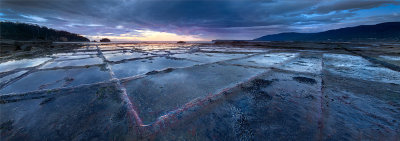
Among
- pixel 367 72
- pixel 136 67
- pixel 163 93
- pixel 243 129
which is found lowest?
pixel 243 129

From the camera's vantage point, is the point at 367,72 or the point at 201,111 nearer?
the point at 201,111

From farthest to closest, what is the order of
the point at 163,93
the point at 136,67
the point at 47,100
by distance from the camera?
the point at 136,67 < the point at 163,93 < the point at 47,100

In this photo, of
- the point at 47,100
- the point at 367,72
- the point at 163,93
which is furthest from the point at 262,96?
the point at 367,72

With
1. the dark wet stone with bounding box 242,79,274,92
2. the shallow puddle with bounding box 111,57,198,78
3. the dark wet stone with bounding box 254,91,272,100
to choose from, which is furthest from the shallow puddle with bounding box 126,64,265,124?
the shallow puddle with bounding box 111,57,198,78

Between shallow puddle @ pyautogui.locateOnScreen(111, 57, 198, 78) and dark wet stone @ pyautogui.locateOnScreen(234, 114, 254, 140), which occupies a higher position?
shallow puddle @ pyautogui.locateOnScreen(111, 57, 198, 78)

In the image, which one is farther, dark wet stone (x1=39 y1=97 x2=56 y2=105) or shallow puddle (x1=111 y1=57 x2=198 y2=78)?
shallow puddle (x1=111 y1=57 x2=198 y2=78)

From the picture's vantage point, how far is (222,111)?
51.2 inches

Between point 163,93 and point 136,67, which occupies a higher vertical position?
point 136,67

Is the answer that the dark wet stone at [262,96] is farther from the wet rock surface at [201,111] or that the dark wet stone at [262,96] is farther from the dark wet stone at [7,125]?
the dark wet stone at [7,125]

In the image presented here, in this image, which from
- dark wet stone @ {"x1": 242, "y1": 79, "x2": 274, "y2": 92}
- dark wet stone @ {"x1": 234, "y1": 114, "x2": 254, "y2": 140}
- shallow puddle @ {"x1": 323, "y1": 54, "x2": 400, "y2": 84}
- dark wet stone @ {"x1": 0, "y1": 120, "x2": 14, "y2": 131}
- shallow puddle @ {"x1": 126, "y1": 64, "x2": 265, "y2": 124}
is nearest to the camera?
dark wet stone @ {"x1": 234, "y1": 114, "x2": 254, "y2": 140}

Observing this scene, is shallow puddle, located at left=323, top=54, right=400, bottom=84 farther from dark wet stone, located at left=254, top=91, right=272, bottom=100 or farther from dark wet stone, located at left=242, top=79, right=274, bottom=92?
dark wet stone, located at left=254, top=91, right=272, bottom=100

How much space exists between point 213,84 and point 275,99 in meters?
0.87

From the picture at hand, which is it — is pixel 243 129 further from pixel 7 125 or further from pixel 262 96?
pixel 7 125

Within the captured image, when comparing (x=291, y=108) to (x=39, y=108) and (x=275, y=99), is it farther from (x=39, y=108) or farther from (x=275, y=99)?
(x=39, y=108)
